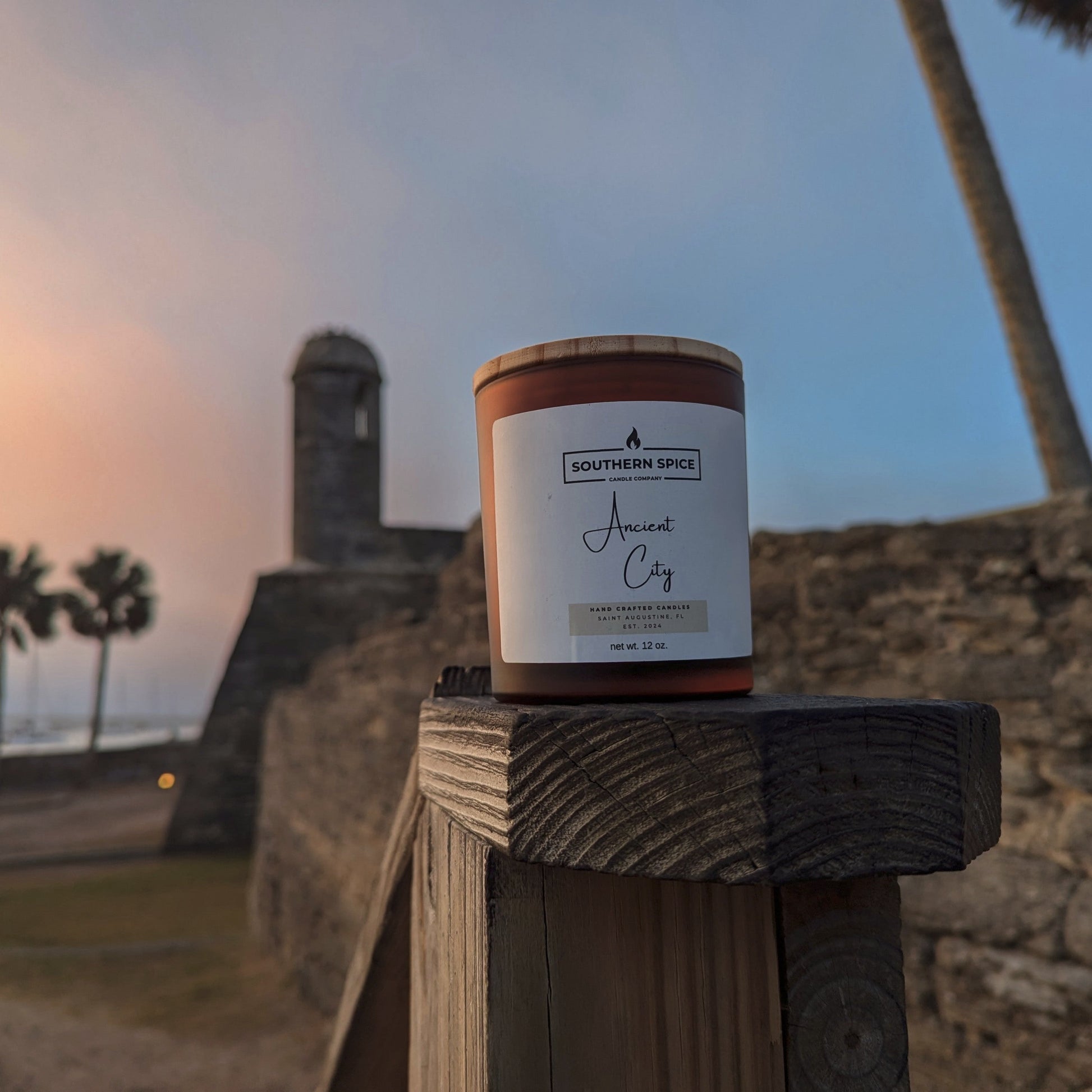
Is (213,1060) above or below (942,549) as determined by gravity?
below

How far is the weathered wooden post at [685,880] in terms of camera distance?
0.44m

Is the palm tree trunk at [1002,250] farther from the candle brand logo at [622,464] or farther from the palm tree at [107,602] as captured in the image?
the palm tree at [107,602]

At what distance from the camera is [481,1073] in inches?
21.8

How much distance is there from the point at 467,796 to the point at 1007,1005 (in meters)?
2.46

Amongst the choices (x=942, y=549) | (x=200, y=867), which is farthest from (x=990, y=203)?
(x=200, y=867)

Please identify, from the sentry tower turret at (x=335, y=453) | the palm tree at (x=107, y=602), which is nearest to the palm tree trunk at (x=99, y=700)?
the palm tree at (x=107, y=602)

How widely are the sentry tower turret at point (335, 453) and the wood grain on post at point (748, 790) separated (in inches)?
543

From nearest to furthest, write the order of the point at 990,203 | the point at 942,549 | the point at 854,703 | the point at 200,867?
the point at 854,703, the point at 942,549, the point at 990,203, the point at 200,867

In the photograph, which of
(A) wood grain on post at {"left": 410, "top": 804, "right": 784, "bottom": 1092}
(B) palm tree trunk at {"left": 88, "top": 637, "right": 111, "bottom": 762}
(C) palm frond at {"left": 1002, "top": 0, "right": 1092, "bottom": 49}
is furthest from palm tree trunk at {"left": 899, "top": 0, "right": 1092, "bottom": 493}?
(B) palm tree trunk at {"left": 88, "top": 637, "right": 111, "bottom": 762}

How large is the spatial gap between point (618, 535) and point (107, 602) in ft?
76.2

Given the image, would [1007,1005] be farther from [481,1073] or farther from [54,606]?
[54,606]

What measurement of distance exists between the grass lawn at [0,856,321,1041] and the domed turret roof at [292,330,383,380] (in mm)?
8409

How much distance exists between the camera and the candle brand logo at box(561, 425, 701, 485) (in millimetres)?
610

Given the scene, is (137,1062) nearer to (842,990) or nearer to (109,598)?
(842,990)
